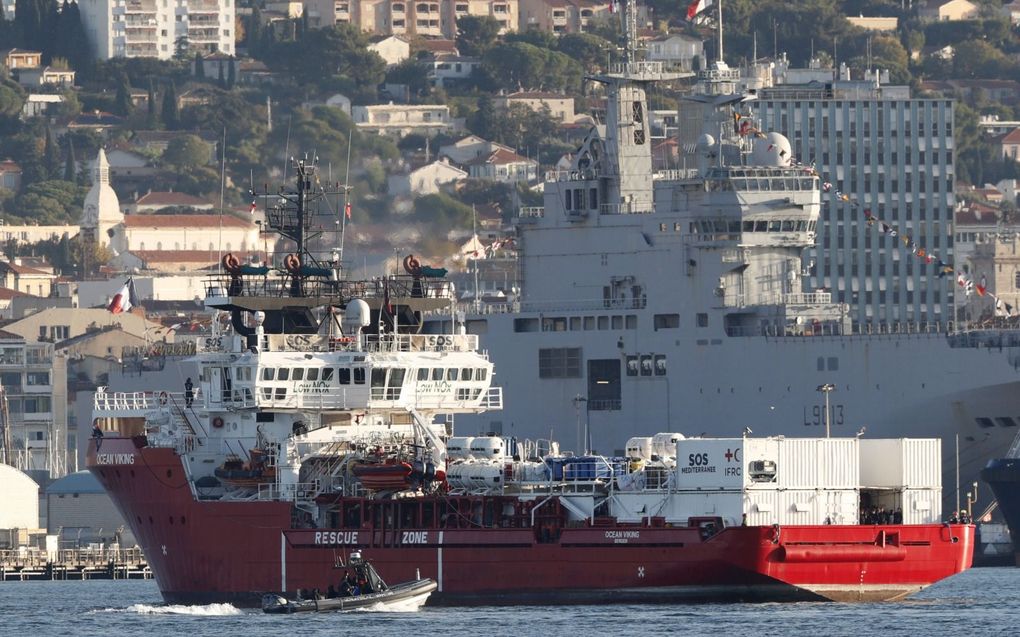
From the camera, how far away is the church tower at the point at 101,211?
187375mm

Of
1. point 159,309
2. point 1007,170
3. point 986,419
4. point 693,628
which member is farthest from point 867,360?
point 1007,170

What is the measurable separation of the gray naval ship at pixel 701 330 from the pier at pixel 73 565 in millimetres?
11116

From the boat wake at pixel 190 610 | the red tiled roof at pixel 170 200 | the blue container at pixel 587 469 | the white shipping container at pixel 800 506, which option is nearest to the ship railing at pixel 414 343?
the blue container at pixel 587 469

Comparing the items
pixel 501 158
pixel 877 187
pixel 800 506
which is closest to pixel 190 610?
pixel 800 506

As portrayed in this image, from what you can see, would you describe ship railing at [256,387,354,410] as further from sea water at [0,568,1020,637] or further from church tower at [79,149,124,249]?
church tower at [79,149,124,249]

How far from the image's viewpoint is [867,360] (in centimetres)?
8925

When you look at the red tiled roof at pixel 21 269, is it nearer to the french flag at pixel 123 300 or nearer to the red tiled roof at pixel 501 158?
the red tiled roof at pixel 501 158

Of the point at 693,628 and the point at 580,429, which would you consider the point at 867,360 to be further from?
the point at 693,628

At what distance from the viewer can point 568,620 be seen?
61.0m

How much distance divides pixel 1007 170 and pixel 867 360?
355 feet

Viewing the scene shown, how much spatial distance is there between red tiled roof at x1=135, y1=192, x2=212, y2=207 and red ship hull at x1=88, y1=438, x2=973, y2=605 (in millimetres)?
125658

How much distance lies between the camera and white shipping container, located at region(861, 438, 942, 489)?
64.2m

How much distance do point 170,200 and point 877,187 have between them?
208 ft

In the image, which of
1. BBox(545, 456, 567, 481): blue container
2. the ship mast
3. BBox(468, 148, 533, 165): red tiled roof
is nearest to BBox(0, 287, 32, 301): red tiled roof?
BBox(468, 148, 533, 165): red tiled roof
